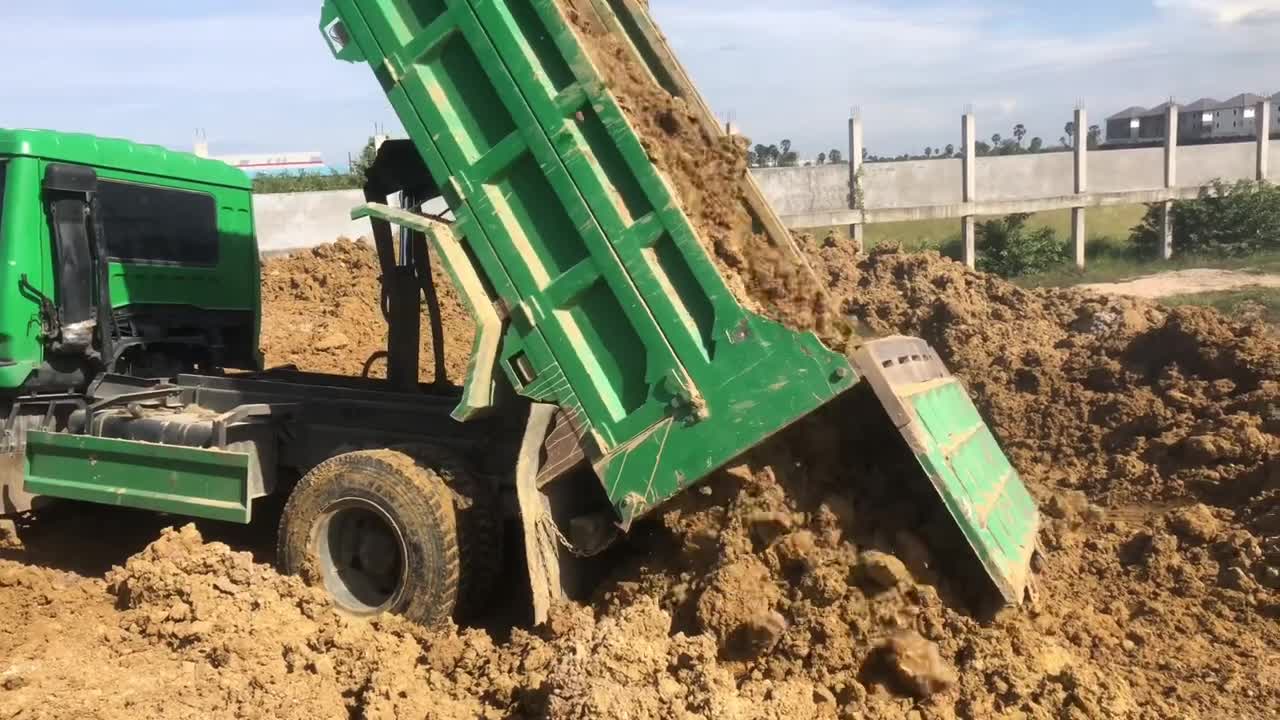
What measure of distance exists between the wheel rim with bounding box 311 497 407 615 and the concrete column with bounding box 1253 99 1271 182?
2405cm

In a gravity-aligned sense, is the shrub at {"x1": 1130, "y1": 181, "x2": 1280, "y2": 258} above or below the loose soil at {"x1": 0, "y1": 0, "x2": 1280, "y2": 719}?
below

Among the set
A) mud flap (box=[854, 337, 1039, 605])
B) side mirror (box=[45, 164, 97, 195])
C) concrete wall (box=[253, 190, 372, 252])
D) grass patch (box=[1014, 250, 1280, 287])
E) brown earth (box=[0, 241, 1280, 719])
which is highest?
side mirror (box=[45, 164, 97, 195])

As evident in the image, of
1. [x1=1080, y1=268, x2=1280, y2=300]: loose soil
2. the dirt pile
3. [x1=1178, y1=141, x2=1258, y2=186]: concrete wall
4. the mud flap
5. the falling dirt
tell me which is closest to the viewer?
the mud flap

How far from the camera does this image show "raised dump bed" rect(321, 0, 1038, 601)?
421 cm

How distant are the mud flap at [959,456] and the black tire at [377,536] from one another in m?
1.97

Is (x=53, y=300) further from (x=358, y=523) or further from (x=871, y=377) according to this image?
(x=871, y=377)

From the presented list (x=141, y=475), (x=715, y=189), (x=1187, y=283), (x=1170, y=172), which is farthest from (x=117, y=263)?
(x=1170, y=172)

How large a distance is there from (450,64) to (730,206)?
1.43m

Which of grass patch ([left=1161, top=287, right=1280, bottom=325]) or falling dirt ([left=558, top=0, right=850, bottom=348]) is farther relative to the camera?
grass patch ([left=1161, top=287, right=1280, bottom=325])

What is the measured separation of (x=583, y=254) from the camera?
4523mm

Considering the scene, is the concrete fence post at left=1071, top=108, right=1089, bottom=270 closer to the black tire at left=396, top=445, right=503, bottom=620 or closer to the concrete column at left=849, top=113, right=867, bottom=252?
the concrete column at left=849, top=113, right=867, bottom=252

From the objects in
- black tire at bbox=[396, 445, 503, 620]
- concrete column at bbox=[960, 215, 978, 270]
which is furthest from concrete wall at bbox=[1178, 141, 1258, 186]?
black tire at bbox=[396, 445, 503, 620]

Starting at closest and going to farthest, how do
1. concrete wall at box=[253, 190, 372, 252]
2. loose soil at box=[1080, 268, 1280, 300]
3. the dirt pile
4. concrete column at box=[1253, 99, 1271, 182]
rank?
1. the dirt pile
2. concrete wall at box=[253, 190, 372, 252]
3. loose soil at box=[1080, 268, 1280, 300]
4. concrete column at box=[1253, 99, 1271, 182]

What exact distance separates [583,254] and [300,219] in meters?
13.8
